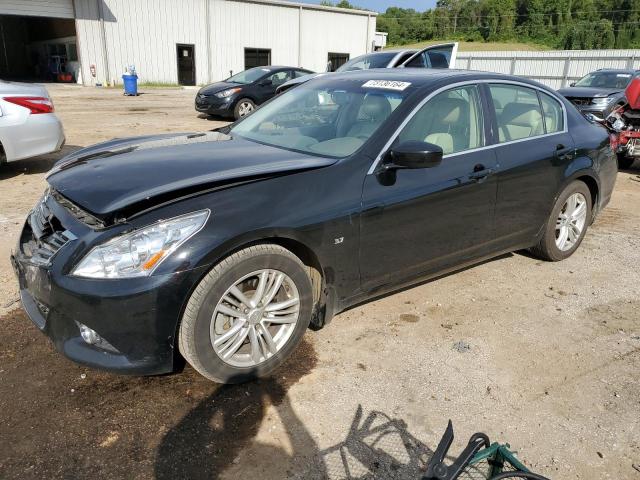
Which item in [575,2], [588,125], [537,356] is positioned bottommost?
[537,356]

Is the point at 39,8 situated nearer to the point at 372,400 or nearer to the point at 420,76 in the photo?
the point at 420,76

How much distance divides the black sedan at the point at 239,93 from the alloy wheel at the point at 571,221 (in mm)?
10405

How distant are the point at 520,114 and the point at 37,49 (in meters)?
37.0

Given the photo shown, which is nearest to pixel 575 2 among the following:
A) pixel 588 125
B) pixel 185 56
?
pixel 185 56

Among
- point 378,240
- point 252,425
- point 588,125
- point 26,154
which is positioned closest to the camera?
point 252,425

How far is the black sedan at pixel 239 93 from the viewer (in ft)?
44.5

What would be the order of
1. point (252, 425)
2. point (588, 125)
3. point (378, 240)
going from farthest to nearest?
point (588, 125), point (378, 240), point (252, 425)

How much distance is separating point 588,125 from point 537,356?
98.2 inches

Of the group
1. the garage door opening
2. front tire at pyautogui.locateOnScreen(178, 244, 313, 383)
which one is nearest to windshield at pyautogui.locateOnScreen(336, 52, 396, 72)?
front tire at pyautogui.locateOnScreen(178, 244, 313, 383)

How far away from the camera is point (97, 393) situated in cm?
273

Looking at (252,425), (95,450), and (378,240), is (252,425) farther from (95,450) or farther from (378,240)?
(378,240)

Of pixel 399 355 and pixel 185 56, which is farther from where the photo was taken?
pixel 185 56

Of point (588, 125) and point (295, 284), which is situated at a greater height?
point (588, 125)

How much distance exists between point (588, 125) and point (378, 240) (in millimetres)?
2741
